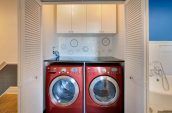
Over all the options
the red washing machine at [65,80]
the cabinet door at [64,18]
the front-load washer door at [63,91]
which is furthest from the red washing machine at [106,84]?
the cabinet door at [64,18]

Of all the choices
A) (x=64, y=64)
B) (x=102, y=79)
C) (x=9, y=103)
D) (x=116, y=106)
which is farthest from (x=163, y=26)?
(x=9, y=103)

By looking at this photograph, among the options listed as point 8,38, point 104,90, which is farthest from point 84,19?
point 8,38

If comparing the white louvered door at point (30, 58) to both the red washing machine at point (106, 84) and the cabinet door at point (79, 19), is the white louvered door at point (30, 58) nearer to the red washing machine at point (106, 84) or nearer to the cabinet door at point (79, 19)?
the red washing machine at point (106, 84)

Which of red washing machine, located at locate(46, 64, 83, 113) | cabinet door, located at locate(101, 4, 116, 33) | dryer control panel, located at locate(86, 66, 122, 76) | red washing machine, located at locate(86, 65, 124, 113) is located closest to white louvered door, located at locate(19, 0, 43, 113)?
red washing machine, located at locate(46, 64, 83, 113)

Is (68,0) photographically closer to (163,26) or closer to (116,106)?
(163,26)

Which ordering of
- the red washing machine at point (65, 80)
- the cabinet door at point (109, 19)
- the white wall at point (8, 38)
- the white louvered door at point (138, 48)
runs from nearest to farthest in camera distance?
the white louvered door at point (138, 48)
the red washing machine at point (65, 80)
the cabinet door at point (109, 19)
the white wall at point (8, 38)

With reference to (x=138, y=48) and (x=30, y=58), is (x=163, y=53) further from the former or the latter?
(x=30, y=58)

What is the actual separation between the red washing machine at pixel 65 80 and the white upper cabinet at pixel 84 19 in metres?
1.11

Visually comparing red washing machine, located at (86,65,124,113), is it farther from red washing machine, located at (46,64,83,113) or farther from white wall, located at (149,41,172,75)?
white wall, located at (149,41,172,75)

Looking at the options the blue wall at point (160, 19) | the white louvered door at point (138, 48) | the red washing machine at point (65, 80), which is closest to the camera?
the white louvered door at point (138, 48)

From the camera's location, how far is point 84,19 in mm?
3924

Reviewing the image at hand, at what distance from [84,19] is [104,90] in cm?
166

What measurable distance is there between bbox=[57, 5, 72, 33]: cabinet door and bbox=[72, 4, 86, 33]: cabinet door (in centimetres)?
9

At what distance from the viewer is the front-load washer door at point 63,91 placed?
3.13 meters
